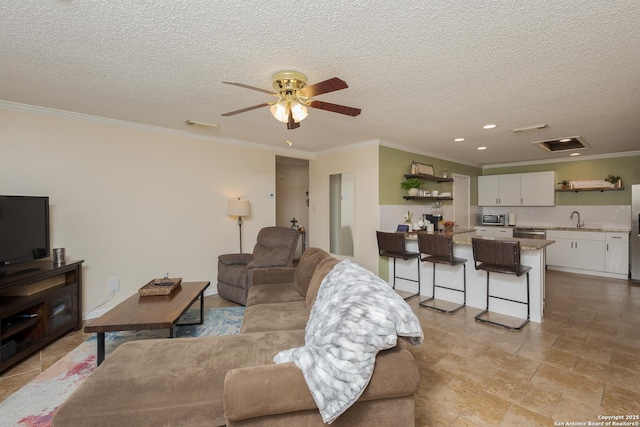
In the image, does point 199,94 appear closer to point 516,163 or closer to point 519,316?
point 519,316

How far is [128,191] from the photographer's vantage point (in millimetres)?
3818

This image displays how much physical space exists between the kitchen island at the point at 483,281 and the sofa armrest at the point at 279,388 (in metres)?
2.84

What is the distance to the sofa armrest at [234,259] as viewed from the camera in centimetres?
407

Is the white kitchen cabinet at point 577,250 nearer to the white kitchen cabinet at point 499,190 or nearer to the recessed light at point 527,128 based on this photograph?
the white kitchen cabinet at point 499,190

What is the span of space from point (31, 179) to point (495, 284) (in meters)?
5.63

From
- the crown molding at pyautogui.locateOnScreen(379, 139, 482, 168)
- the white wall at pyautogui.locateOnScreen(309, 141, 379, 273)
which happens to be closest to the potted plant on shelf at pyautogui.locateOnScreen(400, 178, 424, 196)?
the crown molding at pyautogui.locateOnScreen(379, 139, 482, 168)

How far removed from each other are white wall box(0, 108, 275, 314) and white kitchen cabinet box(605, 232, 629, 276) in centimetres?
648

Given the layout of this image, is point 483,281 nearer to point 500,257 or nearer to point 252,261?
point 500,257

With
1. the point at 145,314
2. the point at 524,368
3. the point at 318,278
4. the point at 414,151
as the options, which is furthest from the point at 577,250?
the point at 145,314

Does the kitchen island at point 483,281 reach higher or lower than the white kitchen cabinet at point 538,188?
lower

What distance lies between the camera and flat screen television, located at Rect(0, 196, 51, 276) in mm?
2625

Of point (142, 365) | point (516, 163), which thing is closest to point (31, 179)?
point (142, 365)

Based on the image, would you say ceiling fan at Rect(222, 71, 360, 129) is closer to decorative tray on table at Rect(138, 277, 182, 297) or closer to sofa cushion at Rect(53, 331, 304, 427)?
sofa cushion at Rect(53, 331, 304, 427)

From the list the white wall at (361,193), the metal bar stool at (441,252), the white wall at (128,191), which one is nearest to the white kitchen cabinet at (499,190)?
the metal bar stool at (441,252)
